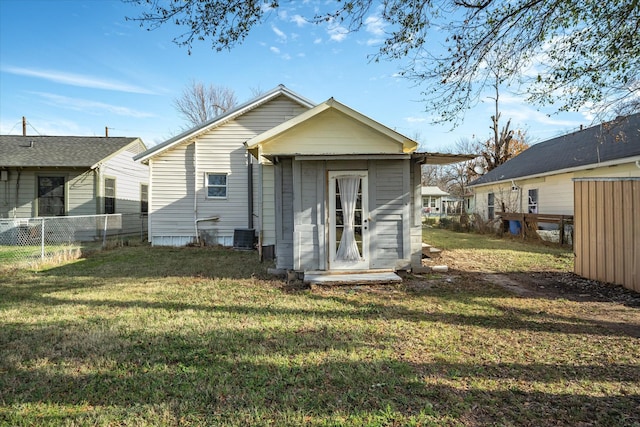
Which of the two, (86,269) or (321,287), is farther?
(86,269)

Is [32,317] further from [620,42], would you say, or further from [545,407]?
[620,42]

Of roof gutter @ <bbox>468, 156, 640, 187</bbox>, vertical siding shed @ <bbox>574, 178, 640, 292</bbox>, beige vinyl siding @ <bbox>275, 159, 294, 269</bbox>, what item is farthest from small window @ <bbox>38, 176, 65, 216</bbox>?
roof gutter @ <bbox>468, 156, 640, 187</bbox>

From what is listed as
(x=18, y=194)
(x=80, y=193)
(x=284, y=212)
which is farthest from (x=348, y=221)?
(x=18, y=194)

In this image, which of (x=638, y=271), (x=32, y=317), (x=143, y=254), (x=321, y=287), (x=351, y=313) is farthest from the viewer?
(x=143, y=254)

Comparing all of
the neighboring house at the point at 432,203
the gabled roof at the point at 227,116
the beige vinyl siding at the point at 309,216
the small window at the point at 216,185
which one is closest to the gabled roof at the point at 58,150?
the gabled roof at the point at 227,116

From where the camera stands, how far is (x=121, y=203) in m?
15.2

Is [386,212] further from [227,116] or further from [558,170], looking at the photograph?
[558,170]

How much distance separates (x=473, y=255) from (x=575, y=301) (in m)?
4.99

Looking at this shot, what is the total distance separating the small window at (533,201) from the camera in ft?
53.6

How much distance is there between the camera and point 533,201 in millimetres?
16625

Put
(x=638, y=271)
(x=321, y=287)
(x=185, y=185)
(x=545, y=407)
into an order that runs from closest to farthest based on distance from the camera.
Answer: (x=545, y=407) < (x=638, y=271) < (x=321, y=287) < (x=185, y=185)

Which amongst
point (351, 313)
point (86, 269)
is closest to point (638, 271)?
point (351, 313)

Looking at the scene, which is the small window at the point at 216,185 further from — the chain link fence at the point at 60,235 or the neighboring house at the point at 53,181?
the neighboring house at the point at 53,181

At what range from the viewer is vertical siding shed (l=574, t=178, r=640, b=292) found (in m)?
6.16
